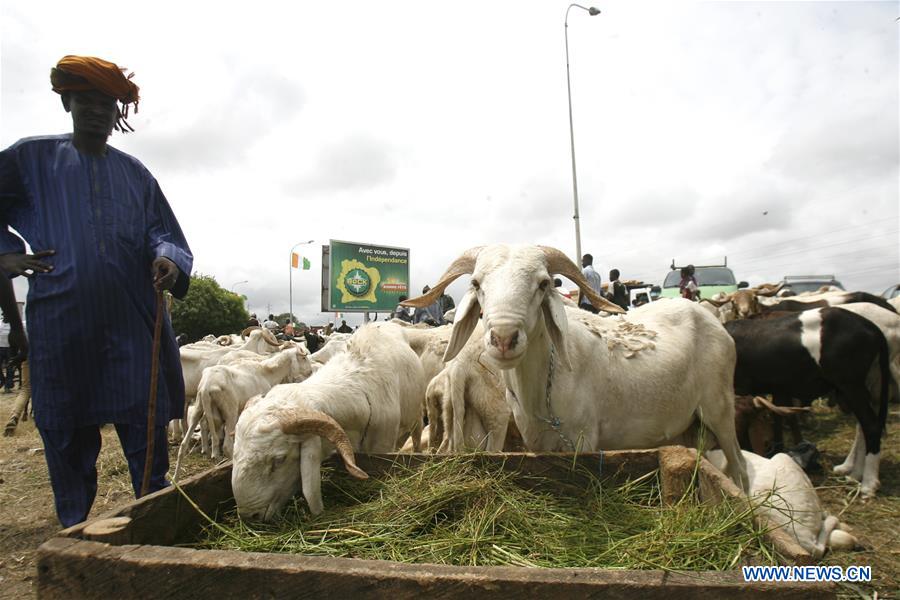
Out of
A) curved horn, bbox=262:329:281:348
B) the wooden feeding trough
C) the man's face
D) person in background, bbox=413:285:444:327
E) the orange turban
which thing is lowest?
the wooden feeding trough

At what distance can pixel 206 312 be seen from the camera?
120ft

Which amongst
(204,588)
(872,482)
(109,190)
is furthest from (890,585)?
(109,190)

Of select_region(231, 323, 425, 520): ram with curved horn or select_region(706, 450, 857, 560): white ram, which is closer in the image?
select_region(231, 323, 425, 520): ram with curved horn

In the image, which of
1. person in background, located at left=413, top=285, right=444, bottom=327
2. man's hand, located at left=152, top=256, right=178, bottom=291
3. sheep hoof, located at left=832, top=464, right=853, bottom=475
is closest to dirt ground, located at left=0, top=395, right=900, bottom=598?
sheep hoof, located at left=832, top=464, right=853, bottom=475

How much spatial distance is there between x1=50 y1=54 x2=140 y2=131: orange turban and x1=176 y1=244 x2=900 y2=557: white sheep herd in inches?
73.3

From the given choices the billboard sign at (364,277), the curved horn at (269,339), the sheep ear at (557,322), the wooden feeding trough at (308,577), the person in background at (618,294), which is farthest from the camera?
the billboard sign at (364,277)

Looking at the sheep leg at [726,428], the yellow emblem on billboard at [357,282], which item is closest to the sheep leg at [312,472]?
the sheep leg at [726,428]

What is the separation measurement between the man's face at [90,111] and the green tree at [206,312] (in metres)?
35.2

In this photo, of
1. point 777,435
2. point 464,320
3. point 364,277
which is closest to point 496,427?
point 464,320

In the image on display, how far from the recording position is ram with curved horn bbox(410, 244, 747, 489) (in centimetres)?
270

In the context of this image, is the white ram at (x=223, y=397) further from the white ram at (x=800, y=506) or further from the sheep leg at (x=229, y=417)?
the white ram at (x=800, y=506)

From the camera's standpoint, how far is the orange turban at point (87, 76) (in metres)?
2.58

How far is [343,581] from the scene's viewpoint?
1337 millimetres

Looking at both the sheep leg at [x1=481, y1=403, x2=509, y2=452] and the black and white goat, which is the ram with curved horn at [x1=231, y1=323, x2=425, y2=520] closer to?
the sheep leg at [x1=481, y1=403, x2=509, y2=452]
